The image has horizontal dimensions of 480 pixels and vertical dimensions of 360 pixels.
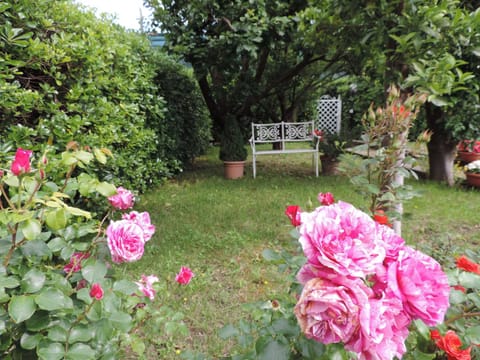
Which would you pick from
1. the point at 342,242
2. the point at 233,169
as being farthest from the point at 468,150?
the point at 342,242

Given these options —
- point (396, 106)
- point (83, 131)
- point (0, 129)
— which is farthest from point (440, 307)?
point (83, 131)

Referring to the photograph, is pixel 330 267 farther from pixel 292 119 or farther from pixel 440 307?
pixel 292 119

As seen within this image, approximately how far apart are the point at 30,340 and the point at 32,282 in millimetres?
119

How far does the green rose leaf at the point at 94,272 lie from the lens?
0.72 meters

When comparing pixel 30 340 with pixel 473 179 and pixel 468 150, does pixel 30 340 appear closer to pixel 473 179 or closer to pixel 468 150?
pixel 473 179

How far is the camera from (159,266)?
2.35 metres

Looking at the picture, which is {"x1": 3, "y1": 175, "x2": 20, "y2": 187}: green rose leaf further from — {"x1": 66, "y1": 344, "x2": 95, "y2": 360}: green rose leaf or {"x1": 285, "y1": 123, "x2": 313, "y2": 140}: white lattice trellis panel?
{"x1": 285, "y1": 123, "x2": 313, "y2": 140}: white lattice trellis panel

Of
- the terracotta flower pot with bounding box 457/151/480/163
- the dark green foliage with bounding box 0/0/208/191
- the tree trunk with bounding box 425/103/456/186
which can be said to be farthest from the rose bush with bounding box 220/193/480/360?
the terracotta flower pot with bounding box 457/151/480/163

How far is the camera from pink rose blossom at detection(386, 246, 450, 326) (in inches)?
18.6

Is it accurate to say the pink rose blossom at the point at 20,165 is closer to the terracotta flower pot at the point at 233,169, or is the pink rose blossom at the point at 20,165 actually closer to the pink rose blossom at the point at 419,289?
the pink rose blossom at the point at 419,289

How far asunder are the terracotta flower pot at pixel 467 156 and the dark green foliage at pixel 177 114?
4.56 metres

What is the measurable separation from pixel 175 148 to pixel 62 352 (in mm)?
4461

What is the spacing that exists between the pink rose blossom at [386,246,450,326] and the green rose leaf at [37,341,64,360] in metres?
0.64

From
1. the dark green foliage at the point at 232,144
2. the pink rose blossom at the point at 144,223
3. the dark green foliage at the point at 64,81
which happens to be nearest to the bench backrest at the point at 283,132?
the dark green foliage at the point at 232,144
